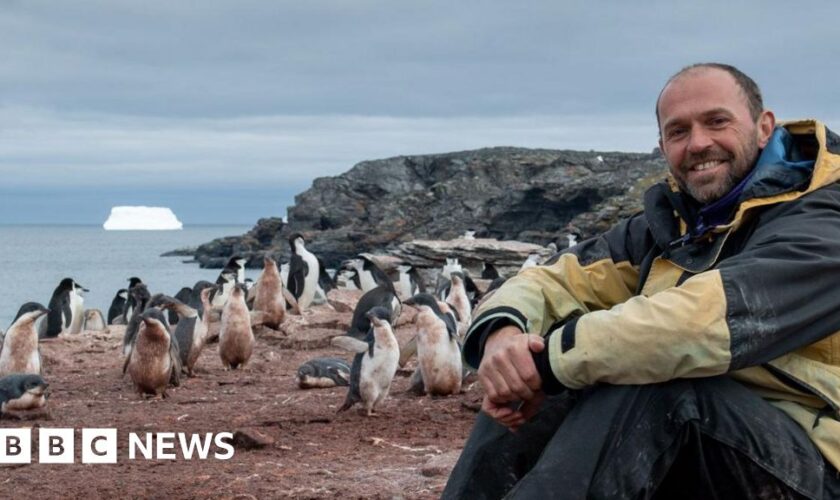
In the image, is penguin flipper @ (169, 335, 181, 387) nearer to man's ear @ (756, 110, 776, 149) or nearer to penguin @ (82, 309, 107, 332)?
man's ear @ (756, 110, 776, 149)

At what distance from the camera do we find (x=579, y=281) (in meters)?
3.45

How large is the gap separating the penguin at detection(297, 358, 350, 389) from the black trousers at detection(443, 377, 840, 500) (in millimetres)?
6936

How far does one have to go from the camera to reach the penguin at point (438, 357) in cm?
896

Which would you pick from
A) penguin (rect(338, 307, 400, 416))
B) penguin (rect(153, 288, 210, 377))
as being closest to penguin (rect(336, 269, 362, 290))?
penguin (rect(153, 288, 210, 377))

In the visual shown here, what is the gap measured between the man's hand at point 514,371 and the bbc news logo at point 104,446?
3631mm

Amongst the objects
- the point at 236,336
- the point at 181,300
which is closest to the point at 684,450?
the point at 236,336

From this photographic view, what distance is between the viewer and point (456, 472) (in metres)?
3.16

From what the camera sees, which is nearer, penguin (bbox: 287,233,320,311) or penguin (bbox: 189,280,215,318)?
penguin (bbox: 189,280,215,318)

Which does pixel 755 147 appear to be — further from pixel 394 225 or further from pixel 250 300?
pixel 394 225

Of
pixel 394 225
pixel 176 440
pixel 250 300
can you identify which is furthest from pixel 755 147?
pixel 394 225

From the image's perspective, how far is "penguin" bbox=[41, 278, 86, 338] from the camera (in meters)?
17.0

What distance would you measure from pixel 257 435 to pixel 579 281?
3.69 metres

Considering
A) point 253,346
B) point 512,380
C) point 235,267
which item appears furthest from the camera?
point 235,267

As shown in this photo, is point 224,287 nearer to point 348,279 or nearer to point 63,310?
point 63,310
